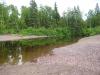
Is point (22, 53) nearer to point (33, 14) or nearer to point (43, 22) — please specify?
point (33, 14)

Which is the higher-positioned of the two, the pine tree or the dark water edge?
the pine tree

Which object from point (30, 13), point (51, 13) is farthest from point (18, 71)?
point (51, 13)

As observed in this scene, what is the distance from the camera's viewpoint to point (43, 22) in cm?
9862

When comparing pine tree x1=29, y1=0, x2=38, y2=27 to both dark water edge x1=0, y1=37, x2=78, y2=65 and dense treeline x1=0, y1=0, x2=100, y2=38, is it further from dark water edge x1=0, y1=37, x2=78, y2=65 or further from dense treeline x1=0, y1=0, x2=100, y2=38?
dark water edge x1=0, y1=37, x2=78, y2=65

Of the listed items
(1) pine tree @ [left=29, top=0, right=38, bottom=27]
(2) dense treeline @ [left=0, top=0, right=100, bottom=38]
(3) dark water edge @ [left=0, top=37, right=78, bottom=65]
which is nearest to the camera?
(3) dark water edge @ [left=0, top=37, right=78, bottom=65]

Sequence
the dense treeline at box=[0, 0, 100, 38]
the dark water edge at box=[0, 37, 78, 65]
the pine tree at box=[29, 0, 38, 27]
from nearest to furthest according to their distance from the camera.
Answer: the dark water edge at box=[0, 37, 78, 65] < the dense treeline at box=[0, 0, 100, 38] < the pine tree at box=[29, 0, 38, 27]

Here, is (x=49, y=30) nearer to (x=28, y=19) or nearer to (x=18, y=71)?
(x=28, y=19)

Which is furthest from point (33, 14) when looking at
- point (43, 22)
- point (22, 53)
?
point (22, 53)

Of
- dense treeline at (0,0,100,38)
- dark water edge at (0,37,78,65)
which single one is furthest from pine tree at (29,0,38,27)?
dark water edge at (0,37,78,65)

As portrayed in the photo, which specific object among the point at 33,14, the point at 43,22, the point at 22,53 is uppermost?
the point at 33,14

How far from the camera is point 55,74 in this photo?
Answer: 14.6m

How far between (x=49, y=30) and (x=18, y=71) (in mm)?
71307

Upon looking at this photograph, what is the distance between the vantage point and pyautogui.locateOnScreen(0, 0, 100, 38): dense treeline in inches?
3335

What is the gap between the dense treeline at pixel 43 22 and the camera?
84.7 meters
